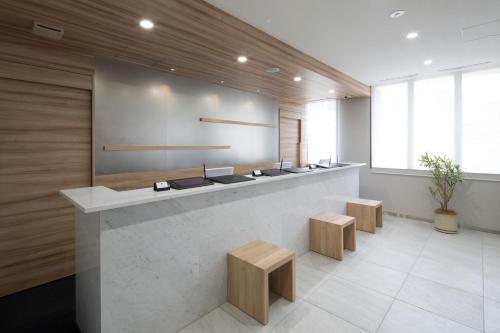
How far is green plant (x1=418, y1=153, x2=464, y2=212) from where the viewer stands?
4332mm

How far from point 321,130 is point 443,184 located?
9.98 feet

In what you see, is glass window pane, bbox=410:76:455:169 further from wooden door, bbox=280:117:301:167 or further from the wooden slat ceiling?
wooden door, bbox=280:117:301:167

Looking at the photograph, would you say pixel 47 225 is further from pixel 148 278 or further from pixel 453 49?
pixel 453 49

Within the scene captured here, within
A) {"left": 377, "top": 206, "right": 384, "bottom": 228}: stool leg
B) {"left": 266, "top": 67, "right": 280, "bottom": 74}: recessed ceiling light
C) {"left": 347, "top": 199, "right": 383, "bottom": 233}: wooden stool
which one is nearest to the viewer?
{"left": 266, "top": 67, "right": 280, "bottom": 74}: recessed ceiling light

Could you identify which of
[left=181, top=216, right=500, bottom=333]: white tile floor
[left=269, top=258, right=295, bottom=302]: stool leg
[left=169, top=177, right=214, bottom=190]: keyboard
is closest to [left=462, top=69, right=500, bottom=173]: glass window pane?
[left=181, top=216, right=500, bottom=333]: white tile floor

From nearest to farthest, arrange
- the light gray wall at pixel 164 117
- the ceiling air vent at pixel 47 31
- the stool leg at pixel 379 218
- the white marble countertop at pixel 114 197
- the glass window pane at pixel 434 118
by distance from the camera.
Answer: the white marble countertop at pixel 114 197 < the ceiling air vent at pixel 47 31 < the light gray wall at pixel 164 117 < the stool leg at pixel 379 218 < the glass window pane at pixel 434 118

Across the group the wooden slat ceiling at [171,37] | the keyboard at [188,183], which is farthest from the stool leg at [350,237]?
the wooden slat ceiling at [171,37]

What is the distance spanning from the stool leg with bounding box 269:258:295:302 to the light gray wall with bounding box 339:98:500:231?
406 centimetres

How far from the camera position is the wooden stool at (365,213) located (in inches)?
165

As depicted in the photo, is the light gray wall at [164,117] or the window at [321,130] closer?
the light gray wall at [164,117]

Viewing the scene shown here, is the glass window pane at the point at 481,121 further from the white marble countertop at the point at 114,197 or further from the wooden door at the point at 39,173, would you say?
the wooden door at the point at 39,173

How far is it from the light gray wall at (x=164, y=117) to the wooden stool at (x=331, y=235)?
223cm

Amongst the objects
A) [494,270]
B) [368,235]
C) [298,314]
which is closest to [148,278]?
[298,314]

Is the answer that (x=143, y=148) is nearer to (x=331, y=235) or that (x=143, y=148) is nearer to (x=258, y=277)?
(x=258, y=277)
